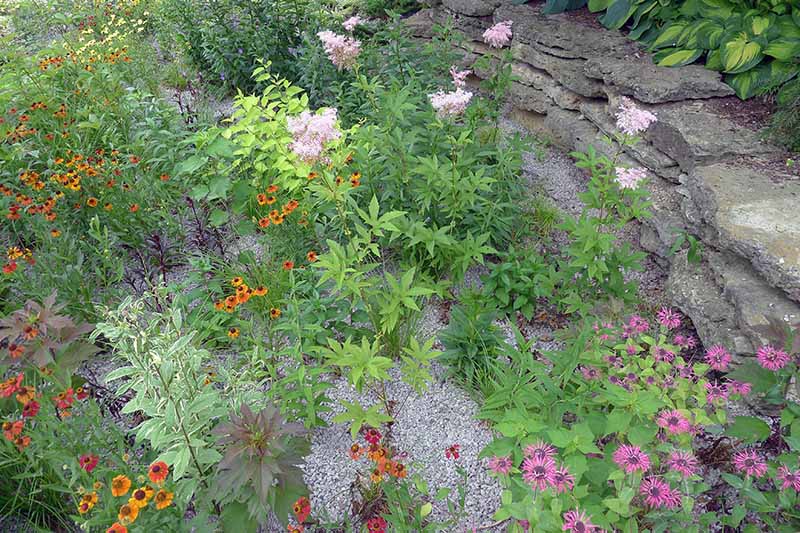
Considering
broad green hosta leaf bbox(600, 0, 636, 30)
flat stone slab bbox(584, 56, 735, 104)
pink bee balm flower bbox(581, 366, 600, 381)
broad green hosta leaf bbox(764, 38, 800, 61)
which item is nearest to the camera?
pink bee balm flower bbox(581, 366, 600, 381)

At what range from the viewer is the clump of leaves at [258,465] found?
156 cm

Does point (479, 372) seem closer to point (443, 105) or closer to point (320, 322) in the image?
point (320, 322)

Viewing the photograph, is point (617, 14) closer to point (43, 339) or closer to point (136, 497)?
point (43, 339)

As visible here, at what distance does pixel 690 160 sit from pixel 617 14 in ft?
5.50

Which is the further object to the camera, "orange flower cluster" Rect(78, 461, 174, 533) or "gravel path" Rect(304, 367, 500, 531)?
"gravel path" Rect(304, 367, 500, 531)

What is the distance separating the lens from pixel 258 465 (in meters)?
1.58

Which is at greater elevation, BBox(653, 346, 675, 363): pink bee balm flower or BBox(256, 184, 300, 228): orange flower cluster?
BBox(653, 346, 675, 363): pink bee balm flower

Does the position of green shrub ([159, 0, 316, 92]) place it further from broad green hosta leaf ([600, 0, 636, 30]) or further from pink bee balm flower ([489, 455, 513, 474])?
pink bee balm flower ([489, 455, 513, 474])

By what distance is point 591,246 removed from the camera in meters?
2.46

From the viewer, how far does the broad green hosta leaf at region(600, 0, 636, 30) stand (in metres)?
4.03

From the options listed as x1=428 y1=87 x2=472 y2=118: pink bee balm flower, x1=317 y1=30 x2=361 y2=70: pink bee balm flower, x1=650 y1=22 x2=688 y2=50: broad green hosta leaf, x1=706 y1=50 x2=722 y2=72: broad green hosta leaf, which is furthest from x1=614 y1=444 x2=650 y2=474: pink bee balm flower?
x1=650 y1=22 x2=688 y2=50: broad green hosta leaf

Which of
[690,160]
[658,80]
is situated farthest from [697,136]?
[658,80]

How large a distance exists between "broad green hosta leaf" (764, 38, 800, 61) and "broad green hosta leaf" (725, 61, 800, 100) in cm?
5

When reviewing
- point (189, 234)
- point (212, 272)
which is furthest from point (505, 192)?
point (189, 234)
